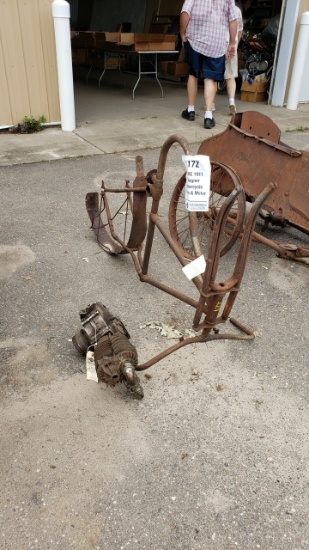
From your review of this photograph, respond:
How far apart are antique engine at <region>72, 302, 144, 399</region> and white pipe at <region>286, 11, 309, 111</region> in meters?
7.11

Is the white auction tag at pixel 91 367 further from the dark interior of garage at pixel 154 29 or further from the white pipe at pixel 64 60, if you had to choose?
the dark interior of garage at pixel 154 29

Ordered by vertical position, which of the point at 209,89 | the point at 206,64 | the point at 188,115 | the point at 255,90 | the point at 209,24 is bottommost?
the point at 188,115

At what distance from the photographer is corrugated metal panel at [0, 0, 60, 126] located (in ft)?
18.4

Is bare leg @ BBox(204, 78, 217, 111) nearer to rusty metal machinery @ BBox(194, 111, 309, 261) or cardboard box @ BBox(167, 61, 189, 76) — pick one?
rusty metal machinery @ BBox(194, 111, 309, 261)

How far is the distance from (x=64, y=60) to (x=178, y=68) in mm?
5548

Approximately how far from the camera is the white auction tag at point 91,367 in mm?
2145

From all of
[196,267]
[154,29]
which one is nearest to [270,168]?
[196,267]

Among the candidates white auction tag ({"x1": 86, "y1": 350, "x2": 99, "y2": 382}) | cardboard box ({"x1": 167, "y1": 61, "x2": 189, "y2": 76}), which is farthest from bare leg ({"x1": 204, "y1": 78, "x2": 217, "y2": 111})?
white auction tag ({"x1": 86, "y1": 350, "x2": 99, "y2": 382})

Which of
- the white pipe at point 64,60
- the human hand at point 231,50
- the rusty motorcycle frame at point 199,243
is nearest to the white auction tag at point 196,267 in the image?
the rusty motorcycle frame at point 199,243

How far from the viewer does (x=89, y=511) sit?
173cm

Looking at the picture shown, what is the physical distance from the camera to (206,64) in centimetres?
622

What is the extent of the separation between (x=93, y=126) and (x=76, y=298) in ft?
15.1

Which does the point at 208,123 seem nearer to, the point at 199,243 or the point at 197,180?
the point at 199,243

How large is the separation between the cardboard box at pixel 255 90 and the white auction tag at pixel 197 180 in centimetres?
754
